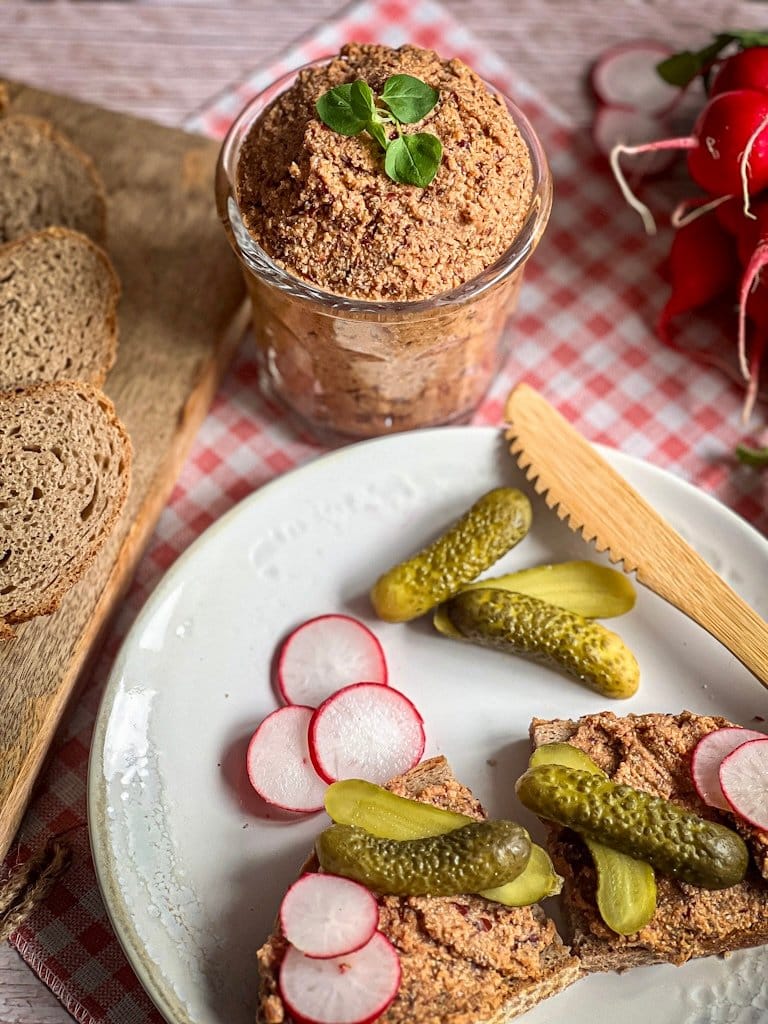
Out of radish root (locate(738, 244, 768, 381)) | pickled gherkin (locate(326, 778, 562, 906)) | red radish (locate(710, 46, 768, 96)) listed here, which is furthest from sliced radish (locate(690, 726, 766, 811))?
red radish (locate(710, 46, 768, 96))

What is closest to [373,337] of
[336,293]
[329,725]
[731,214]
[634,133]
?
[336,293]

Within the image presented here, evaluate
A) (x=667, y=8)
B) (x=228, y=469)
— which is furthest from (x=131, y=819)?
(x=667, y=8)

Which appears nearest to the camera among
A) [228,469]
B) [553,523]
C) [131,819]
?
[131,819]

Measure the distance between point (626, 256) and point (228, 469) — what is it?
134 cm

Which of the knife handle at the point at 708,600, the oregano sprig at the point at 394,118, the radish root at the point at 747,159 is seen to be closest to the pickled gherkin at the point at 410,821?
the knife handle at the point at 708,600

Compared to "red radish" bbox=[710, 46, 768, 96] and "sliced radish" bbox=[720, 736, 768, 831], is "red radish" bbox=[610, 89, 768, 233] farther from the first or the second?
"sliced radish" bbox=[720, 736, 768, 831]

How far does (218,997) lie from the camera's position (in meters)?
2.06

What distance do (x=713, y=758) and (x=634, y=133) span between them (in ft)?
6.57

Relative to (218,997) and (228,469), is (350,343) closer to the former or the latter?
(228,469)

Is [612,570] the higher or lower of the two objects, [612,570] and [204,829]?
the higher

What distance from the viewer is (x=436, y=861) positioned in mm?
1940

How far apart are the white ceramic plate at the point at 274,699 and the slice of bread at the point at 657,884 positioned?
0.13 meters

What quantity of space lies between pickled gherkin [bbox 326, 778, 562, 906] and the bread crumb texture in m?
1.00

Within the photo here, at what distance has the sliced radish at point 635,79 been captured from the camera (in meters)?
3.28
